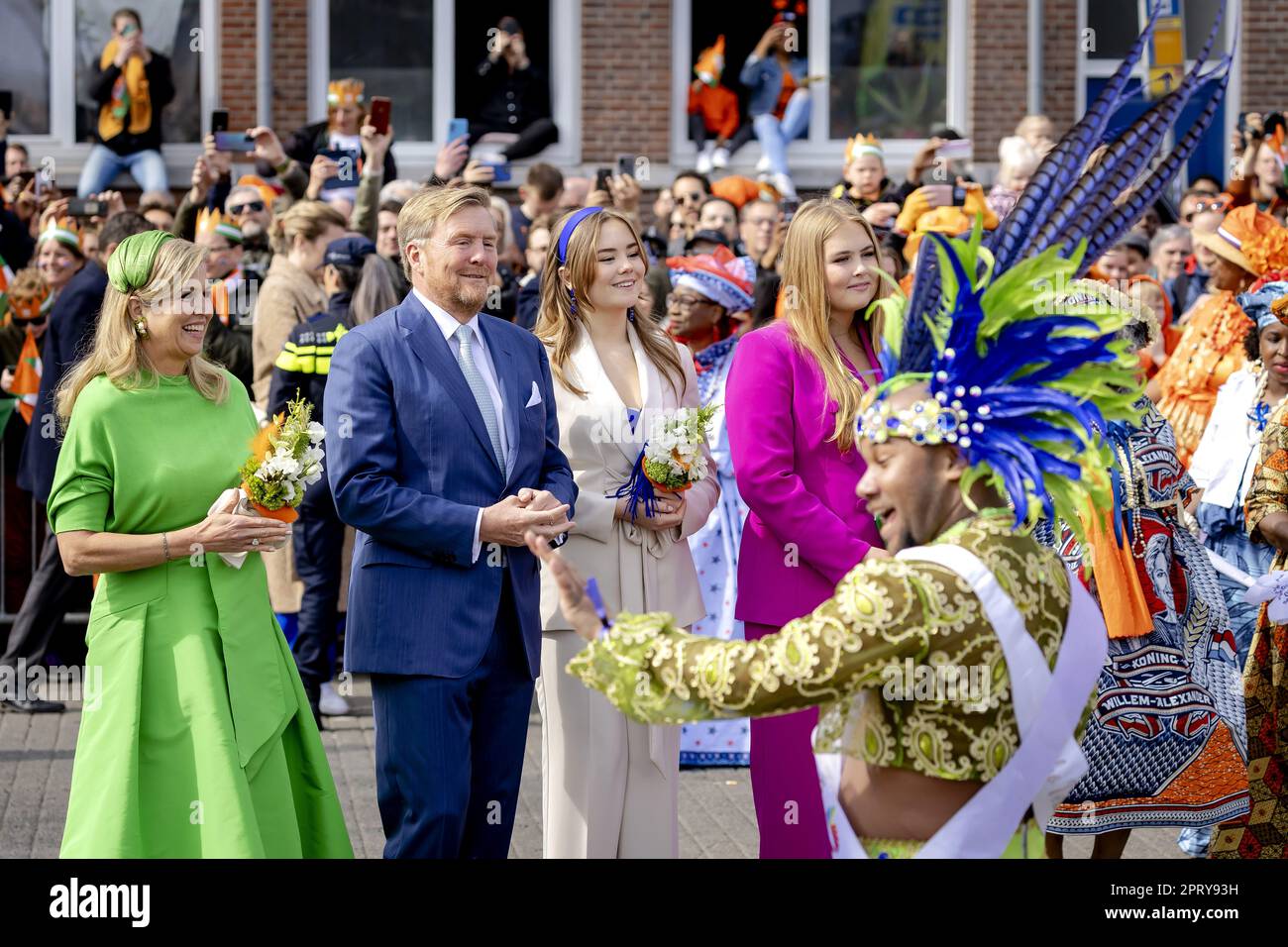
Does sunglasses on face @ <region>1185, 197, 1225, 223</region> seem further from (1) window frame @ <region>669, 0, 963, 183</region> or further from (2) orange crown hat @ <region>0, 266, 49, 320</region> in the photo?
(2) orange crown hat @ <region>0, 266, 49, 320</region>

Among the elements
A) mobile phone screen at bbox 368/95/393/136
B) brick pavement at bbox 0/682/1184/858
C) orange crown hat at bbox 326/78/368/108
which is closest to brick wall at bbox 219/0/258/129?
orange crown hat at bbox 326/78/368/108

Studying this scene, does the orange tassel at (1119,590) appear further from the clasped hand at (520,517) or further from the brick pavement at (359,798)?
the clasped hand at (520,517)

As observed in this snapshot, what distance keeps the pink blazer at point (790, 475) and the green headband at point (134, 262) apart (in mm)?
1773

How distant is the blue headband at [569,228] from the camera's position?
5812 millimetres

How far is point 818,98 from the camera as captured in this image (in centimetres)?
1666

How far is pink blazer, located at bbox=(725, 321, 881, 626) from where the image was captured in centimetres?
535

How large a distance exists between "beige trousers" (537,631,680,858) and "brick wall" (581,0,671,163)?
1126cm

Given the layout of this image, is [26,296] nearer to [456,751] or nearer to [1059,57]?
[456,751]

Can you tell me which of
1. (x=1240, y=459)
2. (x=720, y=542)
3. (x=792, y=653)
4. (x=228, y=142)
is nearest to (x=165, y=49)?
(x=228, y=142)

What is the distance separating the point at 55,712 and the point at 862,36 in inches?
419

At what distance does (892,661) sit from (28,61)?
14.8 metres

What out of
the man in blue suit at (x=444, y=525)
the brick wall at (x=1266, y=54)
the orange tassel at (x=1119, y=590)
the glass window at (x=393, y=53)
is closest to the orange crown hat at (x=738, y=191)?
the glass window at (x=393, y=53)
